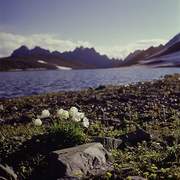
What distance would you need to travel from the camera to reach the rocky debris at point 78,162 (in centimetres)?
873

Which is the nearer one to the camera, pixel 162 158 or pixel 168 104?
pixel 162 158

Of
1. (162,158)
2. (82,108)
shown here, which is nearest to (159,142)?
(162,158)

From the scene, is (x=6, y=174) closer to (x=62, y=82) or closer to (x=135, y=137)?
(x=135, y=137)

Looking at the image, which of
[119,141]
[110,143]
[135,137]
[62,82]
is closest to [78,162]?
[110,143]

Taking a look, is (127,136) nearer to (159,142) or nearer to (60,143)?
(159,142)

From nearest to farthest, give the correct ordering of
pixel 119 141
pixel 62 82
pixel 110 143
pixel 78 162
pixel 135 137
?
1. pixel 78 162
2. pixel 110 143
3. pixel 119 141
4. pixel 135 137
5. pixel 62 82

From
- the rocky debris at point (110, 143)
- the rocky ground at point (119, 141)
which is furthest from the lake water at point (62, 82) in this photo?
the rocky debris at point (110, 143)

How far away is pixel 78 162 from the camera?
8.98m

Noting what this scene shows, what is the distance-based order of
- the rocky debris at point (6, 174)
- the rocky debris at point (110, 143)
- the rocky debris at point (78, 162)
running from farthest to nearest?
the rocky debris at point (110, 143)
the rocky debris at point (6, 174)
the rocky debris at point (78, 162)

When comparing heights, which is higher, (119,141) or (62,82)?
(119,141)

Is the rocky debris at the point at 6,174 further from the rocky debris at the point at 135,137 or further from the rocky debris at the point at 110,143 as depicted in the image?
the rocky debris at the point at 135,137

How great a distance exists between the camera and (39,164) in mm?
9570

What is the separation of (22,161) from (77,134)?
5.56 feet

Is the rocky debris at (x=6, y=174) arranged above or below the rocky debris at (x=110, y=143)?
below
